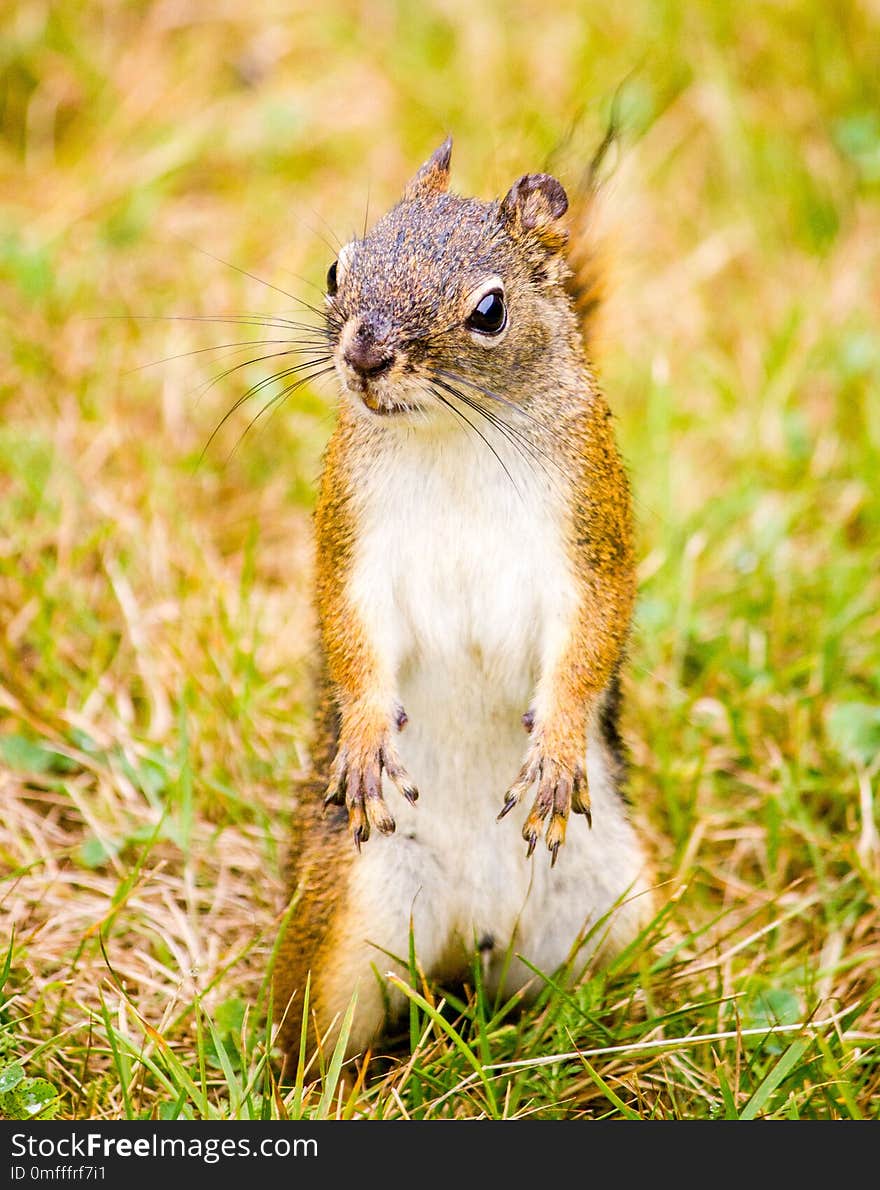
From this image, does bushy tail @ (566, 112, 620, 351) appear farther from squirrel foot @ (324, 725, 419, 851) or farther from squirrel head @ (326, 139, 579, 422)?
squirrel foot @ (324, 725, 419, 851)

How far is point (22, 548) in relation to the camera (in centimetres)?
405

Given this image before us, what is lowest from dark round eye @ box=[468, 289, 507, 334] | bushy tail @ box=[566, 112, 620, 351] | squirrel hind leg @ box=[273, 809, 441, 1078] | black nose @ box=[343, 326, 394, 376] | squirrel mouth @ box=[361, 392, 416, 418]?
squirrel hind leg @ box=[273, 809, 441, 1078]

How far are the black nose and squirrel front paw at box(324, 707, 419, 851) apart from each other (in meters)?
0.62

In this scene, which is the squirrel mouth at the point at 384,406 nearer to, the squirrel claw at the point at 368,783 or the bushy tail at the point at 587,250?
the squirrel claw at the point at 368,783

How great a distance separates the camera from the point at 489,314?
253 cm

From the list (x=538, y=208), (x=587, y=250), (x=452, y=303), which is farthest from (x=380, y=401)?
(x=587, y=250)

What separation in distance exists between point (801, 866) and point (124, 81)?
3746mm

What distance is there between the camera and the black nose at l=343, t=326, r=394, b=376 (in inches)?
93.7

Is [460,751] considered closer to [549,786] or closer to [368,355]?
[549,786]

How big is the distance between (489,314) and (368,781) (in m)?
0.82

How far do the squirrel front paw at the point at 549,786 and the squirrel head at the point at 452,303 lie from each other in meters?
0.61

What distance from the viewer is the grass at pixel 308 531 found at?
9.45ft

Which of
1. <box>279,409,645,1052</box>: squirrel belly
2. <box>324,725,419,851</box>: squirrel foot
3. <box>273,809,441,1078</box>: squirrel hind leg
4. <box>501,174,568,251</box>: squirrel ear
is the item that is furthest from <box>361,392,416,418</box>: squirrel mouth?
<box>273,809,441,1078</box>: squirrel hind leg
